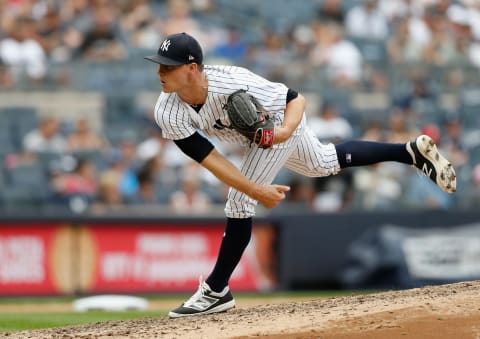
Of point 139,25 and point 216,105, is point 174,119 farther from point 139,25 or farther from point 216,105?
point 139,25

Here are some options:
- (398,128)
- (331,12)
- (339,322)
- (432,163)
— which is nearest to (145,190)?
(398,128)

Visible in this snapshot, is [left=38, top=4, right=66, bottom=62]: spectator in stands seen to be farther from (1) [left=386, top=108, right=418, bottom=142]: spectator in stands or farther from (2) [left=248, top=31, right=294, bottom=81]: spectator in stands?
(1) [left=386, top=108, right=418, bottom=142]: spectator in stands

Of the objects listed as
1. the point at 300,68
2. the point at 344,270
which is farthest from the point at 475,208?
the point at 300,68

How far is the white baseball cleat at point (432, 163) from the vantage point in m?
6.59

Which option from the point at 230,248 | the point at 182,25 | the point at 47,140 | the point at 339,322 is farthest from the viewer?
the point at 182,25

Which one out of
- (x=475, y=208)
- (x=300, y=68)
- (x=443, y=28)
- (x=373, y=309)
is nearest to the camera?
(x=373, y=309)

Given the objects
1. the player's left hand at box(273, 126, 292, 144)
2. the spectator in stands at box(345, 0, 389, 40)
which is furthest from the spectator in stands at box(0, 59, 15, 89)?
the player's left hand at box(273, 126, 292, 144)

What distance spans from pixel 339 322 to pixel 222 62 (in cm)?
882

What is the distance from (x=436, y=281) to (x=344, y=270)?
3.64 feet

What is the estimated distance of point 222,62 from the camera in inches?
548

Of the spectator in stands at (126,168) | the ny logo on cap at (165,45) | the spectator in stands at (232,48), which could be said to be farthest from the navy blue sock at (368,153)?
the spectator in stands at (232,48)

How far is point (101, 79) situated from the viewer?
44.5ft

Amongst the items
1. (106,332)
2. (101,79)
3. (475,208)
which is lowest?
(106,332)

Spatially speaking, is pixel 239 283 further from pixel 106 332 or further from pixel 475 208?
pixel 106 332
